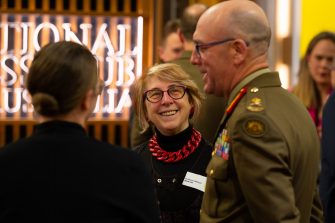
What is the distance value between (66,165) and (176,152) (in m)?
1.06

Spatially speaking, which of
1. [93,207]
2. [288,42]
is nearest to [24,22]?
[288,42]

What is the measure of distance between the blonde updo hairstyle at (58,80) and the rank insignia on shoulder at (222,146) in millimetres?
475

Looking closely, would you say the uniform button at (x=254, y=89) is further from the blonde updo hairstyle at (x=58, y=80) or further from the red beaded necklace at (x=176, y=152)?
the red beaded necklace at (x=176, y=152)

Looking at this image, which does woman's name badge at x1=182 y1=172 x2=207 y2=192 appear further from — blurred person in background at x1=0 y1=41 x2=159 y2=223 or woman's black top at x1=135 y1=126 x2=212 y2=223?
blurred person in background at x1=0 y1=41 x2=159 y2=223

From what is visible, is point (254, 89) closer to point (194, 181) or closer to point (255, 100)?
point (255, 100)

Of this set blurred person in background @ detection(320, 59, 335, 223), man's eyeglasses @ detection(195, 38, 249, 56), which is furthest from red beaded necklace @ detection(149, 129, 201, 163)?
blurred person in background @ detection(320, 59, 335, 223)

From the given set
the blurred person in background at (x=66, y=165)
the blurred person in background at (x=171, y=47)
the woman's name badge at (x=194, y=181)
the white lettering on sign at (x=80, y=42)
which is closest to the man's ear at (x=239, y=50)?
the blurred person in background at (x=66, y=165)

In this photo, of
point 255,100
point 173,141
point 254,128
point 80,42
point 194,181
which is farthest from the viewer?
point 80,42

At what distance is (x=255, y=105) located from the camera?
201 centimetres

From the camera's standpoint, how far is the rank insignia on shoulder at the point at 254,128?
1.92m

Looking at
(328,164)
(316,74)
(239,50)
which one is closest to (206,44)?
(239,50)

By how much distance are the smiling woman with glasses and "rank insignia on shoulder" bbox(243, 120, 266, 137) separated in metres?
0.71

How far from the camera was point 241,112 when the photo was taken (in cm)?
200

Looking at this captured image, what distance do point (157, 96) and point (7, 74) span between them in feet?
12.4
